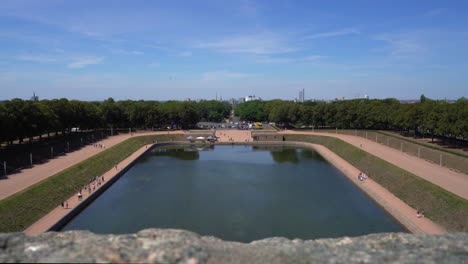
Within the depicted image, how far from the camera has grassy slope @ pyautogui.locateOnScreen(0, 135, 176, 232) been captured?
19.9 m

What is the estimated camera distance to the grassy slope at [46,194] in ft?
65.3

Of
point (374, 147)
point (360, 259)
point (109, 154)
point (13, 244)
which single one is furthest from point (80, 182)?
point (374, 147)

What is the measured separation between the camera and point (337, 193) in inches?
1137

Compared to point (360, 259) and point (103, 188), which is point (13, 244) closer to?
point (360, 259)

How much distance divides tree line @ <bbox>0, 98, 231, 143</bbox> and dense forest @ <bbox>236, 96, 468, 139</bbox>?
992 inches

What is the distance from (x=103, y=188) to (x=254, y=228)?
53.5 ft

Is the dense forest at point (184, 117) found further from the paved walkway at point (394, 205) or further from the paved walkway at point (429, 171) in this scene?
the paved walkway at point (394, 205)

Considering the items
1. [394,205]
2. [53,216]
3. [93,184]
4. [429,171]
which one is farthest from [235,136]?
[53,216]

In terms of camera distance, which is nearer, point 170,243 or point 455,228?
point 170,243

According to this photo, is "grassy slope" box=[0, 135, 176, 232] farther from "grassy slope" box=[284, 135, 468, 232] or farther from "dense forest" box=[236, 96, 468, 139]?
"dense forest" box=[236, 96, 468, 139]

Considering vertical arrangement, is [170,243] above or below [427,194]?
above

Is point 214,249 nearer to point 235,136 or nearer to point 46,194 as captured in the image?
point 46,194

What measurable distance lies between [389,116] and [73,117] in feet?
186

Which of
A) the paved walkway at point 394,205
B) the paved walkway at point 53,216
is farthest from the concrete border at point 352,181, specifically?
the paved walkway at point 53,216
